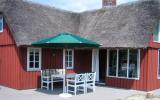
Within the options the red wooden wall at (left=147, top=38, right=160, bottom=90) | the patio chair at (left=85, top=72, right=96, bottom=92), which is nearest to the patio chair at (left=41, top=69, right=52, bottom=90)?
the patio chair at (left=85, top=72, right=96, bottom=92)

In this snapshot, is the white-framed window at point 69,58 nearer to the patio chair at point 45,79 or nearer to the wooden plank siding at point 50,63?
the wooden plank siding at point 50,63

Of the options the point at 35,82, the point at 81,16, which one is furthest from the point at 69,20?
the point at 35,82

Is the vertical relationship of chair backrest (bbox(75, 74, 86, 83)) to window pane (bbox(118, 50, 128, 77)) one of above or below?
below

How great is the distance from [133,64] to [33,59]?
5.85 metres

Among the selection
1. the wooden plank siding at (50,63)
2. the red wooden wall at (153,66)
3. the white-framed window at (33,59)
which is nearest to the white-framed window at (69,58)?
the wooden plank siding at (50,63)

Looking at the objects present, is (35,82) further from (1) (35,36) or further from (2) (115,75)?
(2) (115,75)

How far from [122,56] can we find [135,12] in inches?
120

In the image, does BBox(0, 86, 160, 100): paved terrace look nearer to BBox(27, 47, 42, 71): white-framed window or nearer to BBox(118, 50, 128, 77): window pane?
BBox(27, 47, 42, 71): white-framed window

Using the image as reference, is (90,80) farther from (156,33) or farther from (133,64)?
(156,33)

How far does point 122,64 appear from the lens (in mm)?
16438

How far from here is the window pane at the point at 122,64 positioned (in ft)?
53.3

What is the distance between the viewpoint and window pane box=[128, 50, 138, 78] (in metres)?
15.8

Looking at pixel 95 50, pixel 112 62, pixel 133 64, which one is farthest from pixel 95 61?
pixel 133 64

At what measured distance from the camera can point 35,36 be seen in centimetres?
1594
